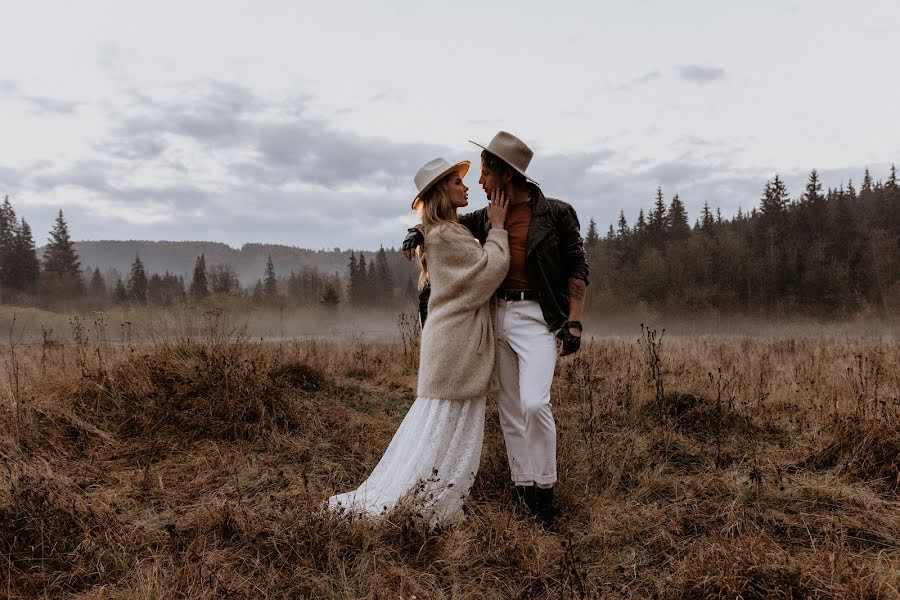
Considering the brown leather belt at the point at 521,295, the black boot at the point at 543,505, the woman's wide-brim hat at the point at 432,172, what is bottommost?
the black boot at the point at 543,505

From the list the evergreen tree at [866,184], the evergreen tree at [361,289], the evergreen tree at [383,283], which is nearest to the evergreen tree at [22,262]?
the evergreen tree at [361,289]

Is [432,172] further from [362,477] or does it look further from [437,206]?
[362,477]

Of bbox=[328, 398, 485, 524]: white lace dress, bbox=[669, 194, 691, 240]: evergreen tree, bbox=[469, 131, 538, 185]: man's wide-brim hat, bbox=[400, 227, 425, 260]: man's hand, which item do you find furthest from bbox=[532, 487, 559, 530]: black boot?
bbox=[669, 194, 691, 240]: evergreen tree

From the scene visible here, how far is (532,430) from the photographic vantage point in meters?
3.34

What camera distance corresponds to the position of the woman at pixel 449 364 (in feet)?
10.8

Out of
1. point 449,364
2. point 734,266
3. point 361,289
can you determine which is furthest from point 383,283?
point 449,364

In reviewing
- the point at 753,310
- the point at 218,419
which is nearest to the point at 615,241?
the point at 753,310

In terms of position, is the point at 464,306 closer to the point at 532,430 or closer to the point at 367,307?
the point at 532,430

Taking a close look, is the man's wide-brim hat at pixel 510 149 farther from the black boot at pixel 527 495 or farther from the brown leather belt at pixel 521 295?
the black boot at pixel 527 495

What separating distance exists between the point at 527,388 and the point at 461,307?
2.08ft

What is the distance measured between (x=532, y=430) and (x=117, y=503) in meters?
2.78

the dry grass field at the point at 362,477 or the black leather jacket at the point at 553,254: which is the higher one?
the black leather jacket at the point at 553,254

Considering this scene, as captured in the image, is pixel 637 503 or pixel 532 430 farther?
pixel 637 503

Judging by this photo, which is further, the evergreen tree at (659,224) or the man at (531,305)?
the evergreen tree at (659,224)
